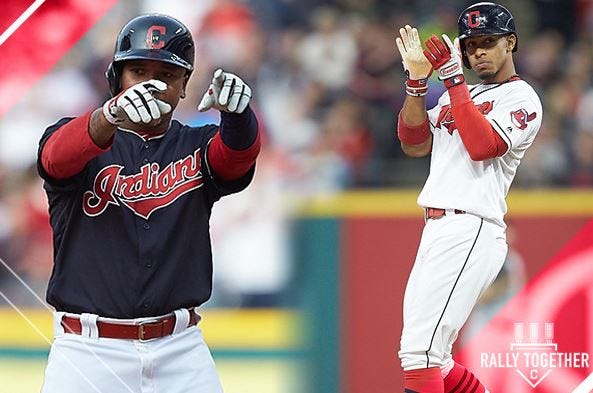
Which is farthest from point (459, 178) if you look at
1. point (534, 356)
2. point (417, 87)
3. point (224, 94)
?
point (534, 356)

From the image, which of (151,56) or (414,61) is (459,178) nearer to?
(414,61)

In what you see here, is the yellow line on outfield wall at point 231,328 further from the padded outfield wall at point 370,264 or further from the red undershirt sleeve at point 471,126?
the red undershirt sleeve at point 471,126

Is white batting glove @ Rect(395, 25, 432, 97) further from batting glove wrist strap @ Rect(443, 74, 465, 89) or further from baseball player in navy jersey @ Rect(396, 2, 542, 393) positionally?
batting glove wrist strap @ Rect(443, 74, 465, 89)

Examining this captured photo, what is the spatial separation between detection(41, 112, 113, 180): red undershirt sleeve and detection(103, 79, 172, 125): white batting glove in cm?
10

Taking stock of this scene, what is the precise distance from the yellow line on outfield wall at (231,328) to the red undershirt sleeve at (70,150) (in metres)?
2.66

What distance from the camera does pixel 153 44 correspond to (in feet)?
10.3

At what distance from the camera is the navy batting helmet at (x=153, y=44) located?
3129 mm

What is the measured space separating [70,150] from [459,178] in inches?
54.0

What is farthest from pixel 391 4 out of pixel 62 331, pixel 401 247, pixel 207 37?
pixel 62 331

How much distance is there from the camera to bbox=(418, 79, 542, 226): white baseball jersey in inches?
147

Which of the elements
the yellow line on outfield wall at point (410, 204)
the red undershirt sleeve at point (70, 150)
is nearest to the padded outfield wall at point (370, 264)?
the yellow line on outfield wall at point (410, 204)
